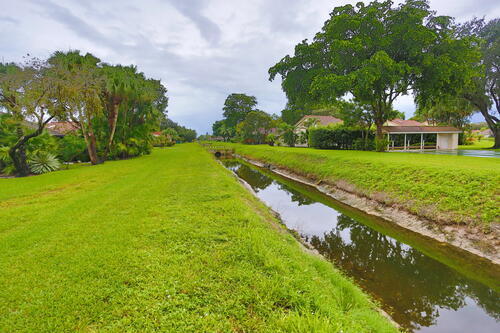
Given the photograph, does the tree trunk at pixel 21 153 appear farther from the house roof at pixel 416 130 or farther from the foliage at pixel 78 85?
the house roof at pixel 416 130

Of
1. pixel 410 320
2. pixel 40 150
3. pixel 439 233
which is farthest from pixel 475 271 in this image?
pixel 40 150

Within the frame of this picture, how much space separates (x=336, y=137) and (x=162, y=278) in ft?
99.6

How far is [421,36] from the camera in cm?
1891

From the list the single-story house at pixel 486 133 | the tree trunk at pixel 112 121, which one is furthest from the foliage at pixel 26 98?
the single-story house at pixel 486 133

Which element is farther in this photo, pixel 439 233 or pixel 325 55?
pixel 325 55

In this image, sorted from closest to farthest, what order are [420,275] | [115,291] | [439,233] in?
[115,291], [420,275], [439,233]

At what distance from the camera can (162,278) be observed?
363 centimetres

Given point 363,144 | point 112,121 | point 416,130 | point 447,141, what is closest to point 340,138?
point 363,144

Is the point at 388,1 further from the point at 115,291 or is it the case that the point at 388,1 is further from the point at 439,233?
the point at 115,291

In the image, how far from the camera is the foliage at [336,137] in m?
30.0

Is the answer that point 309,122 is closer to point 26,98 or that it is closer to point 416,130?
point 416,130

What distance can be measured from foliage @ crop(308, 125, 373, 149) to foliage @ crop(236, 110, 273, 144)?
2295 centimetres

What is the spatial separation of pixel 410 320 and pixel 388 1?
26.2 m

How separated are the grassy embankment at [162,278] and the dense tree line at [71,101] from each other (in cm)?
1177
